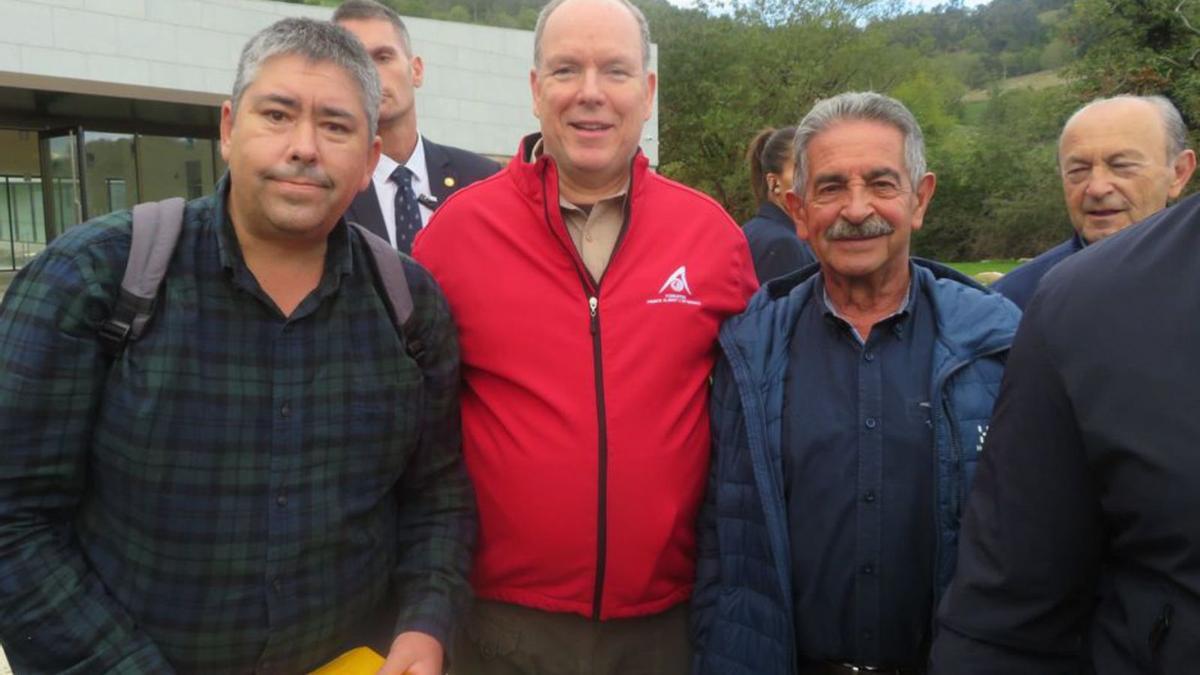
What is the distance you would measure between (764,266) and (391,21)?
82.0 inches

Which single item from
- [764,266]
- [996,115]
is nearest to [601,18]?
[764,266]

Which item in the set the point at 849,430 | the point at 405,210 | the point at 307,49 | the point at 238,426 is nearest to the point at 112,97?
the point at 405,210

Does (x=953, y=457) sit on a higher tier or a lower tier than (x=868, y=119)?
lower

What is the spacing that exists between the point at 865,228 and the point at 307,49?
54.6 inches

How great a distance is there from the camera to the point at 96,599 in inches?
72.2

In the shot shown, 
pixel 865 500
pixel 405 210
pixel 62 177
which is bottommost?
pixel 865 500

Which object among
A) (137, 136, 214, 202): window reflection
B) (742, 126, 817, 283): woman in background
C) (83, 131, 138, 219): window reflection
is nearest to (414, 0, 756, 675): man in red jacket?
(742, 126, 817, 283): woman in background

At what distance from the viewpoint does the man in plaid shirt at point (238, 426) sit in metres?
1.79

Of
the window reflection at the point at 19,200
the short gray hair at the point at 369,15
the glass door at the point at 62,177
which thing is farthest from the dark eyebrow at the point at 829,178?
the window reflection at the point at 19,200

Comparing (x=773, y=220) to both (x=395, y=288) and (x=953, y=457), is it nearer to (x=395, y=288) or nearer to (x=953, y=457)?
(x=953, y=457)

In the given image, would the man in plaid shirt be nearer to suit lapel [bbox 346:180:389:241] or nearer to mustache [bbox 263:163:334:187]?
mustache [bbox 263:163:334:187]

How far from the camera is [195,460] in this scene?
6.13 ft

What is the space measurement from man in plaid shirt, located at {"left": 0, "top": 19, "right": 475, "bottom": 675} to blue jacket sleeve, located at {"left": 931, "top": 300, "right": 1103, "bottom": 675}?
1238mm

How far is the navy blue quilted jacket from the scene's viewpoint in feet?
7.06
